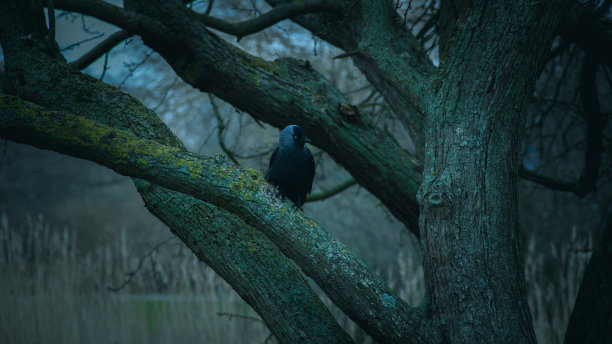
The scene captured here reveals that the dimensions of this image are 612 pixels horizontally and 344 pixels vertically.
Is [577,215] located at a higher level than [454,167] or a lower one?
higher

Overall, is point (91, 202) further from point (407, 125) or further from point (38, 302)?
point (407, 125)

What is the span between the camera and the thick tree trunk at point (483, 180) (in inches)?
67.3

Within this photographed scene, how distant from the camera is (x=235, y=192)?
1.73 metres

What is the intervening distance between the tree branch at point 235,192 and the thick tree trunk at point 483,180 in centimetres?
23

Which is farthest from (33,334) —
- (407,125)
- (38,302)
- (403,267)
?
(407,125)

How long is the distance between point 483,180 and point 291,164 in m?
1.45

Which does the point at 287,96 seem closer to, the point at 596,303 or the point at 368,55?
the point at 368,55

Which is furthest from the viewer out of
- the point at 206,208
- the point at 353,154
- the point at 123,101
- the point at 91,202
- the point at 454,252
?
the point at 91,202

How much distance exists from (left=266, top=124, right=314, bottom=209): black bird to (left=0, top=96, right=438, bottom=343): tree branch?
1109 millimetres

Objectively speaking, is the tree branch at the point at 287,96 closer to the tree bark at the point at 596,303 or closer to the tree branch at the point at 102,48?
the tree branch at the point at 102,48

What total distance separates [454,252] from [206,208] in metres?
1.22

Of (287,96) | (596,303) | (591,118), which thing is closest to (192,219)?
(287,96)

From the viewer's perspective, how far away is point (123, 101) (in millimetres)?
2189

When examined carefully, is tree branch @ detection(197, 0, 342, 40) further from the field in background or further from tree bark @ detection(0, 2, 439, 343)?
the field in background
